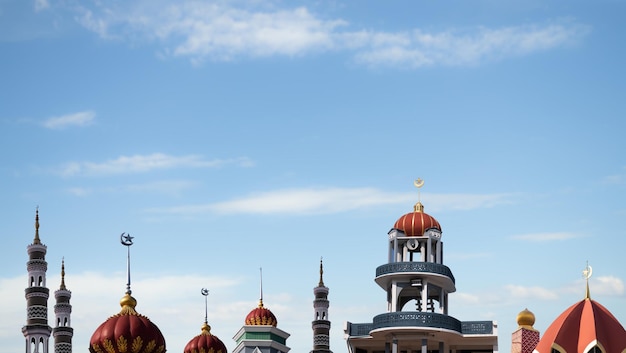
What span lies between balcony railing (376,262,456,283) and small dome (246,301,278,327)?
69.1 ft

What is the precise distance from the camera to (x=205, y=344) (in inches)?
2876

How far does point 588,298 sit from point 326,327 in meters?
67.0

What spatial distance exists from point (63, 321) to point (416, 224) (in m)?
52.2

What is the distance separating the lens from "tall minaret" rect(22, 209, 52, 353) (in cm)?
9312

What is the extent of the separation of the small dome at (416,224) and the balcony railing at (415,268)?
8.03ft

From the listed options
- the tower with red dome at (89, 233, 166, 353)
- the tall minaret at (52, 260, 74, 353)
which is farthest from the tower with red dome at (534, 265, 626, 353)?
the tall minaret at (52, 260, 74, 353)

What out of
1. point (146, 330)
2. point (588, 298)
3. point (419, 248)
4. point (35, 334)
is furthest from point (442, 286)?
point (35, 334)

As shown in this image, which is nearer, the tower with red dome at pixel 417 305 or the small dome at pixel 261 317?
the tower with red dome at pixel 417 305

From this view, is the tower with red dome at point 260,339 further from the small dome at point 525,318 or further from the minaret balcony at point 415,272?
the small dome at point 525,318

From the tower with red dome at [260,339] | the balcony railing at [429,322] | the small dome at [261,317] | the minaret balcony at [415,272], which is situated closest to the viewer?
the balcony railing at [429,322]

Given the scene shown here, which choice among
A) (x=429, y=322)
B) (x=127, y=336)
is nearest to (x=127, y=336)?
(x=127, y=336)

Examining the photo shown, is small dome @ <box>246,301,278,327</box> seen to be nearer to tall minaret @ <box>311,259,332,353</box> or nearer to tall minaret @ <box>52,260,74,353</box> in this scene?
tall minaret @ <box>52,260,74,353</box>

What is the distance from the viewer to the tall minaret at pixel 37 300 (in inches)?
3666

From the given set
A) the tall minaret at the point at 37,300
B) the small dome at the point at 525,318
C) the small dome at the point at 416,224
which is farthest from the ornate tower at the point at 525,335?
the tall minaret at the point at 37,300
